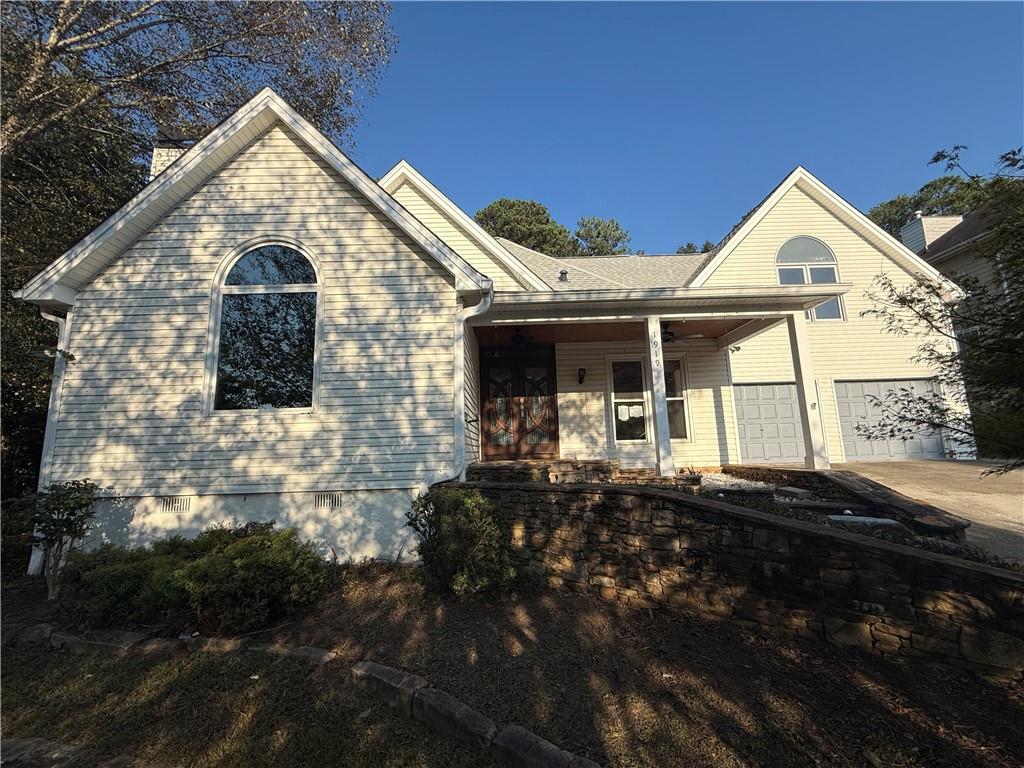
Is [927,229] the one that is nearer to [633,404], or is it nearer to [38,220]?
[633,404]

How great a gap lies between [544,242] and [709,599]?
2938 centimetres

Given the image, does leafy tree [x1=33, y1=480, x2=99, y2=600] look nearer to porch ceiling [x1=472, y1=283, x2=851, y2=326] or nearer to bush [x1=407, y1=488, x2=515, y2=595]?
bush [x1=407, y1=488, x2=515, y2=595]

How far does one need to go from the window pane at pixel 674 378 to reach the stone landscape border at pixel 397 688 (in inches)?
333

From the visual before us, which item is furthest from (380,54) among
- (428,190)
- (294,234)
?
(294,234)

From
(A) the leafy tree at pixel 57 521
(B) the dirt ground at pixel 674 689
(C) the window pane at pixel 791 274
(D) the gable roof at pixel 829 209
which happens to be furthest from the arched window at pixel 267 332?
(C) the window pane at pixel 791 274

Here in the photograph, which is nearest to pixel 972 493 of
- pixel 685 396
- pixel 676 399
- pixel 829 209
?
pixel 685 396

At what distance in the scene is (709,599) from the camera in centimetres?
353

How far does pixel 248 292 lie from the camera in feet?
19.9

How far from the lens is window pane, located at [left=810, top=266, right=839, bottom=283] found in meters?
11.4

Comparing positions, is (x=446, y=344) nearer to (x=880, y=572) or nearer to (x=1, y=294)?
(x=880, y=572)

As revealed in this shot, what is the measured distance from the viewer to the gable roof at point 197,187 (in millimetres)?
5641

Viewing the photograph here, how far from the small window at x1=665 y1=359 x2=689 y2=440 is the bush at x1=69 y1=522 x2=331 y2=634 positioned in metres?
7.91

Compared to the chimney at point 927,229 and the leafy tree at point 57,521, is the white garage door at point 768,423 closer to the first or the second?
the chimney at point 927,229

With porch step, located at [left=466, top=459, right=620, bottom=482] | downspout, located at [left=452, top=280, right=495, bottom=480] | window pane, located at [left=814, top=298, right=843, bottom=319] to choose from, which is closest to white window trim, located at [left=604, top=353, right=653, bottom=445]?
porch step, located at [left=466, top=459, right=620, bottom=482]
